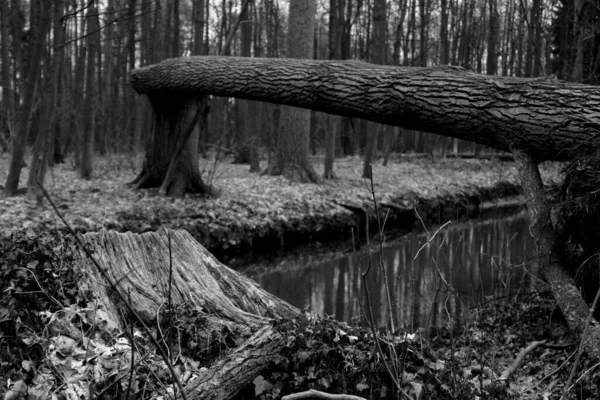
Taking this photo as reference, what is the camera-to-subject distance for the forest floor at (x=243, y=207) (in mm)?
8759

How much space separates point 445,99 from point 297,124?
329 inches

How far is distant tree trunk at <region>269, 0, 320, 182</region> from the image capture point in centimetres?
1344

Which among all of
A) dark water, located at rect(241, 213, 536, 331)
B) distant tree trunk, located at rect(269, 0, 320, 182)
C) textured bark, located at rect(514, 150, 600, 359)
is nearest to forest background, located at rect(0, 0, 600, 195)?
distant tree trunk, located at rect(269, 0, 320, 182)

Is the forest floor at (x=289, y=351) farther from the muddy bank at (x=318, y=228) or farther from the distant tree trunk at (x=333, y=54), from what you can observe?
the distant tree trunk at (x=333, y=54)

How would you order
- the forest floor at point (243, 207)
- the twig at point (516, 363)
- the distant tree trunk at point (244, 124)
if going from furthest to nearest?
the distant tree trunk at point (244, 124) < the forest floor at point (243, 207) < the twig at point (516, 363)

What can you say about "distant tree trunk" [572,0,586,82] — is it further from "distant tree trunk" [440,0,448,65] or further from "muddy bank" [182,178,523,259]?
"distant tree trunk" [440,0,448,65]

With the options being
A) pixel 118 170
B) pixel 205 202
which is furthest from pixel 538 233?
pixel 118 170

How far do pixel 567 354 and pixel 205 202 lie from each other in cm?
703

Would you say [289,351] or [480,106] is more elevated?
[480,106]

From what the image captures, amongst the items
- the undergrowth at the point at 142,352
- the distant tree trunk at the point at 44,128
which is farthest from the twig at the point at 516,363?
the distant tree trunk at the point at 44,128

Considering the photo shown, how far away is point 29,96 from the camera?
Answer: 29.1ft

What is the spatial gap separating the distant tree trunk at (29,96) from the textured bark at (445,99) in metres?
2.90

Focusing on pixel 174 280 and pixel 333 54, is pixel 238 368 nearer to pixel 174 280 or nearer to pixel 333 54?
pixel 174 280

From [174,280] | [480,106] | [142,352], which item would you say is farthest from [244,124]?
[142,352]
